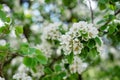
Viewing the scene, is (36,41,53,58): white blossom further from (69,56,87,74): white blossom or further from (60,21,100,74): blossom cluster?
(60,21,100,74): blossom cluster

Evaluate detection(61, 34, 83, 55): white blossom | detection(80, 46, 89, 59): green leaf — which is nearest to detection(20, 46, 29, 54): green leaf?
detection(61, 34, 83, 55): white blossom

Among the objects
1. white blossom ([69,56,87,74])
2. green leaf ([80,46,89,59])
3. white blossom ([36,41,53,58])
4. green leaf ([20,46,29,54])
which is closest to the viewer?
green leaf ([20,46,29,54])

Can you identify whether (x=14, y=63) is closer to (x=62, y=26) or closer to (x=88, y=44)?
(x=62, y=26)

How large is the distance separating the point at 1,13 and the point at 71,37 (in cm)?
55

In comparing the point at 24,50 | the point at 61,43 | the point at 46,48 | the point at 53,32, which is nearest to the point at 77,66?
the point at 53,32

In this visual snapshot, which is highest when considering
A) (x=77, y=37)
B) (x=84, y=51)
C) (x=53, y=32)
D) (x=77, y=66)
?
(x=77, y=37)

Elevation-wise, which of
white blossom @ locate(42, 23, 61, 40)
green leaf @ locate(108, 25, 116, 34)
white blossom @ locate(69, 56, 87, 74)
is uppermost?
green leaf @ locate(108, 25, 116, 34)

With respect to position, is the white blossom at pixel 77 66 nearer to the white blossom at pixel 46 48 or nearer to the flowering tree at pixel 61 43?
the flowering tree at pixel 61 43

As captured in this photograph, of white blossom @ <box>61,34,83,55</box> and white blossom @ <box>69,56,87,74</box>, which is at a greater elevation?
white blossom @ <box>61,34,83,55</box>

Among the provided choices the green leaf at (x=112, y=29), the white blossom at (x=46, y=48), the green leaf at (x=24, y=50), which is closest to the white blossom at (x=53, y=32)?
the white blossom at (x=46, y=48)

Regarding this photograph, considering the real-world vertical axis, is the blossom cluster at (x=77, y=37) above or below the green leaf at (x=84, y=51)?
above

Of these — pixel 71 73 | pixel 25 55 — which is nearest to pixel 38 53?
pixel 25 55

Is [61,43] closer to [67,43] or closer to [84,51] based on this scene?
[67,43]

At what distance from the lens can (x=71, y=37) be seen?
2902 millimetres
